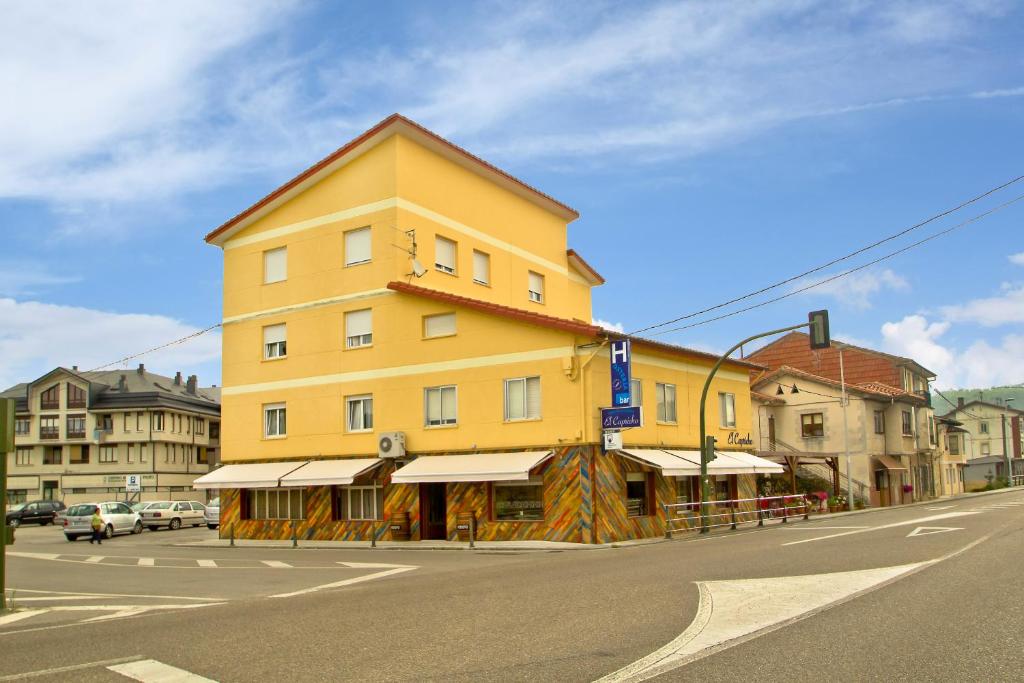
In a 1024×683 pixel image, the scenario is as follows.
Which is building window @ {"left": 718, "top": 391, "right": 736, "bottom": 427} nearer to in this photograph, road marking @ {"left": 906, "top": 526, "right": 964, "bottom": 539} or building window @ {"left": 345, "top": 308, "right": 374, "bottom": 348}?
road marking @ {"left": 906, "top": 526, "right": 964, "bottom": 539}

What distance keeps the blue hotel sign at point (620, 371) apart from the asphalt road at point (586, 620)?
8.53m

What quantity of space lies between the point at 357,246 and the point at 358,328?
2941 mm

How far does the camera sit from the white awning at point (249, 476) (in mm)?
32125

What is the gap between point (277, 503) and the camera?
3391 cm

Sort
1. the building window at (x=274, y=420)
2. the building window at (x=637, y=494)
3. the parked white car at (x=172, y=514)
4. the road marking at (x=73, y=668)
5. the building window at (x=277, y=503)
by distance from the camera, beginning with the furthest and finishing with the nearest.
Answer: the parked white car at (x=172, y=514) → the building window at (x=274, y=420) → the building window at (x=277, y=503) → the building window at (x=637, y=494) → the road marking at (x=73, y=668)

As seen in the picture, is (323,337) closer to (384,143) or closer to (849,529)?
(384,143)

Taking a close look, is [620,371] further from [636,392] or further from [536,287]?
[536,287]

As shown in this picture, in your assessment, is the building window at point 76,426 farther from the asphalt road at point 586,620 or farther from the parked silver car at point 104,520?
the asphalt road at point 586,620

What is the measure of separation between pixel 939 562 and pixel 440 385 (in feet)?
61.2

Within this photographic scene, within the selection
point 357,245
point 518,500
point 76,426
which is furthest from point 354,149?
point 76,426

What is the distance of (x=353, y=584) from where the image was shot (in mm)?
17234

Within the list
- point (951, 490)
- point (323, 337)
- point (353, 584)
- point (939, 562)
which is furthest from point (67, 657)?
point (951, 490)

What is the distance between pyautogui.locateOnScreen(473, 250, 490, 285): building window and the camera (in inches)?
1374

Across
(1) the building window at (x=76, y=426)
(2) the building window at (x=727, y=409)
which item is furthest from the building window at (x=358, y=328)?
(1) the building window at (x=76, y=426)
